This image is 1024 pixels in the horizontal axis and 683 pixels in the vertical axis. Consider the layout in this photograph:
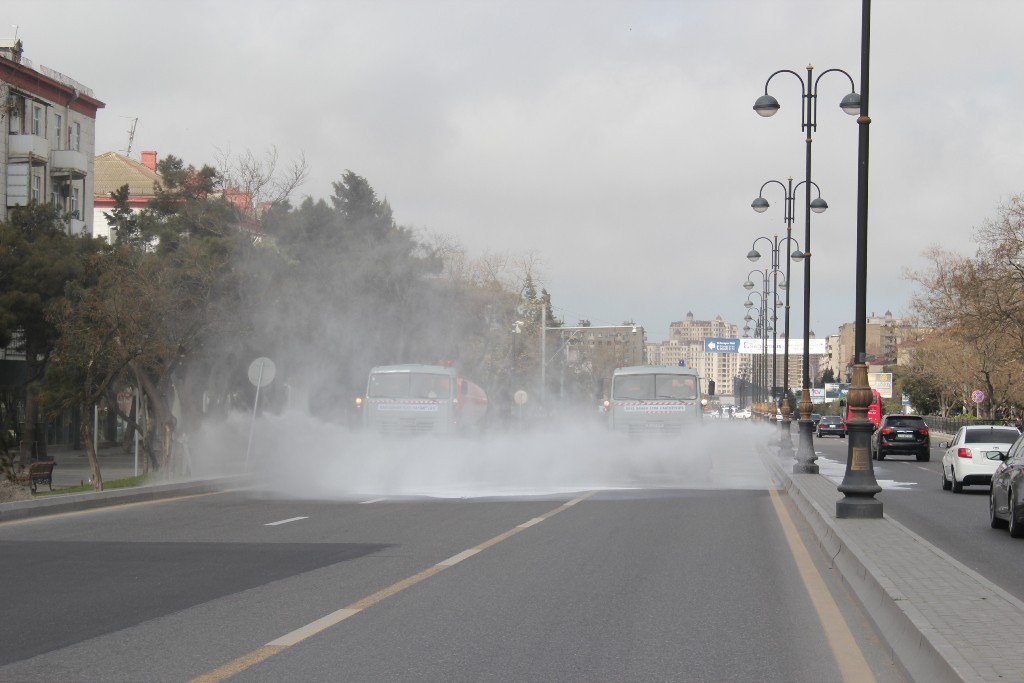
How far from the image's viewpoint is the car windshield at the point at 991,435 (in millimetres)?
26172

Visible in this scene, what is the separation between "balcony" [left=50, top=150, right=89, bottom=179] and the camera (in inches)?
2034

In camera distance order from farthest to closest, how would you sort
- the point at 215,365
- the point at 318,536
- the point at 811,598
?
the point at 215,365, the point at 318,536, the point at 811,598

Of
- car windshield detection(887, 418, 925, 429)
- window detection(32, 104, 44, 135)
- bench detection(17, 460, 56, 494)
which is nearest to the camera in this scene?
bench detection(17, 460, 56, 494)

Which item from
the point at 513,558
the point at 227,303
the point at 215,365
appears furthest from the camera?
the point at 215,365

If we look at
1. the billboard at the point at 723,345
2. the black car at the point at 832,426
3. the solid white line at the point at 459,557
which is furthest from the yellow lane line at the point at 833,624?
the billboard at the point at 723,345

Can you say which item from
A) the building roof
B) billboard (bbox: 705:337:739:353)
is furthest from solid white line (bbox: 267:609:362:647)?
billboard (bbox: 705:337:739:353)

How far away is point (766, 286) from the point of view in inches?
2749

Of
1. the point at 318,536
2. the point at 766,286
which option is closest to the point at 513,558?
the point at 318,536

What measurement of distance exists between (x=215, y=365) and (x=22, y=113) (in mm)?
18295

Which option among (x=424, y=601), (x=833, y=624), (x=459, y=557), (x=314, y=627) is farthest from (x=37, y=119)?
(x=833, y=624)

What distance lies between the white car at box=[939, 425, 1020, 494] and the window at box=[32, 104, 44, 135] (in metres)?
39.8

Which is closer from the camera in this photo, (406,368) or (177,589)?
(177,589)

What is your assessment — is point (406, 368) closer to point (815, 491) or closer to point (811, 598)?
point (815, 491)

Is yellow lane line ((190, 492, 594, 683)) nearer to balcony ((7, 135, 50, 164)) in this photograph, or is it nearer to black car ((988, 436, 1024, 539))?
black car ((988, 436, 1024, 539))
